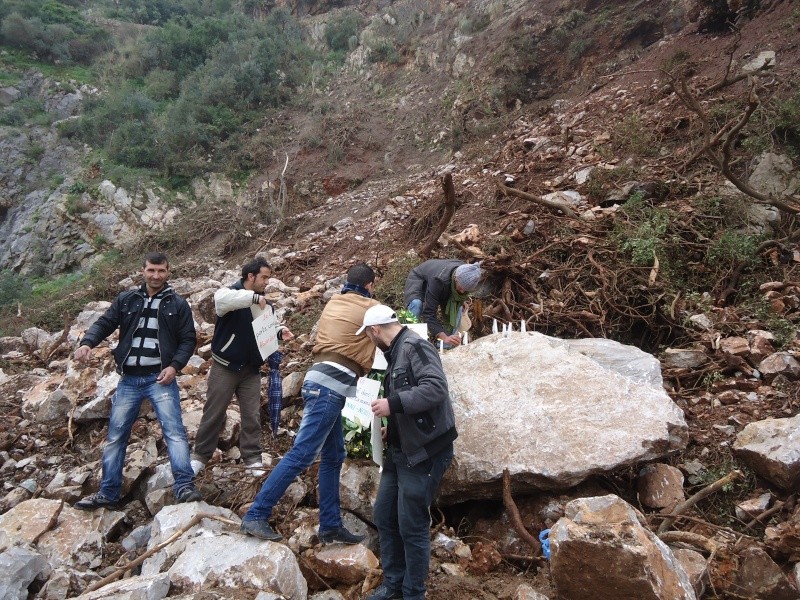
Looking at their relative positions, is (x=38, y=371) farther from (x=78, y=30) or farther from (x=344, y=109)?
(x=78, y=30)

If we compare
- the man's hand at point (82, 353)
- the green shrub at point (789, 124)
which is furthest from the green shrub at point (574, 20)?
the man's hand at point (82, 353)

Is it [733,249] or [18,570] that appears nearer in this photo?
[18,570]

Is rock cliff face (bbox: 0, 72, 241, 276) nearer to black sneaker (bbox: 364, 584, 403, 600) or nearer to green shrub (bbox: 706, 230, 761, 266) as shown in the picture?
green shrub (bbox: 706, 230, 761, 266)

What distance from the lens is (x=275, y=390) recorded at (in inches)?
151

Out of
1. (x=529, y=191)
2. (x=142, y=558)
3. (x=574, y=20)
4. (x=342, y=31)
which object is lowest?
(x=529, y=191)

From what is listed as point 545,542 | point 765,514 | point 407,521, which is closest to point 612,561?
point 545,542

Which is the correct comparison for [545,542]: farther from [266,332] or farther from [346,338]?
[266,332]

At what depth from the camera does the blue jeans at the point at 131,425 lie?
10.1 feet

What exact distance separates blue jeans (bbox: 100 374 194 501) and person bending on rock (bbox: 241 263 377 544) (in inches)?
29.8

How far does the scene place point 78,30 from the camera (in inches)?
905

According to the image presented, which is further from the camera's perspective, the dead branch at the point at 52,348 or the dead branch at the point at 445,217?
the dead branch at the point at 445,217

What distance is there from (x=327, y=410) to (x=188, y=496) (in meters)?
1.06

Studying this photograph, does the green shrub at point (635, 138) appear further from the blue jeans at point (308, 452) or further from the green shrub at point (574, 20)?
the green shrub at point (574, 20)

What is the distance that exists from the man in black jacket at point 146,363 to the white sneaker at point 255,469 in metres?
0.47
